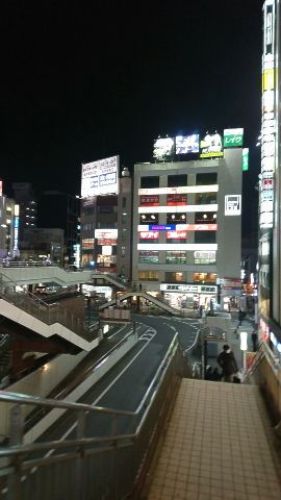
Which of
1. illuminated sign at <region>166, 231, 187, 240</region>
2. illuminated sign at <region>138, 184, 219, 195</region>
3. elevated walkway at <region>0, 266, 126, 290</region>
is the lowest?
elevated walkway at <region>0, 266, 126, 290</region>

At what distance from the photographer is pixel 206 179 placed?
47.0 metres

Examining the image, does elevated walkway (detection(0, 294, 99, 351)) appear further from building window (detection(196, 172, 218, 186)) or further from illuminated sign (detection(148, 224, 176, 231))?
building window (detection(196, 172, 218, 186))

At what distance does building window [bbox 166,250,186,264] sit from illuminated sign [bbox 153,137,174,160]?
1272 centimetres

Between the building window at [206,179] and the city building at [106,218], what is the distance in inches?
386

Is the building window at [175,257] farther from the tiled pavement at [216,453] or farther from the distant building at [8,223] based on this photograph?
the tiled pavement at [216,453]

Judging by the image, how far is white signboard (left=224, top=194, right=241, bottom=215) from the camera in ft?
148

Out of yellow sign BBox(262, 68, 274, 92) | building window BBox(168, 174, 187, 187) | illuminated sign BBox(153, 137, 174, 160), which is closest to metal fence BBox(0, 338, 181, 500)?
yellow sign BBox(262, 68, 274, 92)

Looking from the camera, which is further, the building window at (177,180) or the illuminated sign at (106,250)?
the illuminated sign at (106,250)

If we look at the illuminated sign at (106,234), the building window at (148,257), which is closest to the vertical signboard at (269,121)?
the building window at (148,257)

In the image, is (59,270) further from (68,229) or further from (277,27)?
(68,229)

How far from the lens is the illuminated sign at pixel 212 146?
4725cm

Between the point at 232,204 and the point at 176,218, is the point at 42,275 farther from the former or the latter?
the point at 232,204

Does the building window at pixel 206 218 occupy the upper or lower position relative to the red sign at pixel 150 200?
lower

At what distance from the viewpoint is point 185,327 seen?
29.5 metres
